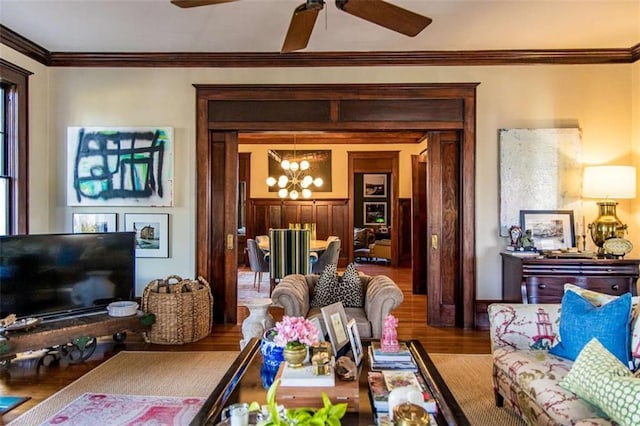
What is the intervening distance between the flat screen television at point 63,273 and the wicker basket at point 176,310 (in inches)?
Answer: 10.4

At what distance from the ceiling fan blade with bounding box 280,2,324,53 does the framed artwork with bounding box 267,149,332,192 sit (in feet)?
21.6

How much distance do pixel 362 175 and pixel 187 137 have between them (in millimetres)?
6245

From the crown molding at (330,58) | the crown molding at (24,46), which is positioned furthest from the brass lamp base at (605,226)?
the crown molding at (24,46)

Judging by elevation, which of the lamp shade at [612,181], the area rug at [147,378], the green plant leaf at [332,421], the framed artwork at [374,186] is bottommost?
the area rug at [147,378]

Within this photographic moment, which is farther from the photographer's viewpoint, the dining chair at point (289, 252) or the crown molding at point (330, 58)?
the dining chair at point (289, 252)

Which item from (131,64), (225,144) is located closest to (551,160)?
(225,144)

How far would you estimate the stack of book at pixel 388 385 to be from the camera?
1.78m

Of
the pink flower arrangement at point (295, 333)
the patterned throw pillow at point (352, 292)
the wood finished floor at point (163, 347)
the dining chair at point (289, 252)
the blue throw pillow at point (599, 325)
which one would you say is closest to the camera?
the pink flower arrangement at point (295, 333)

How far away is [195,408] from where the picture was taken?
107 inches

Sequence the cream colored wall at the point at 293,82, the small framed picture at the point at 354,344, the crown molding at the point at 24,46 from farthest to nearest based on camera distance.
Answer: the cream colored wall at the point at 293,82 → the crown molding at the point at 24,46 → the small framed picture at the point at 354,344

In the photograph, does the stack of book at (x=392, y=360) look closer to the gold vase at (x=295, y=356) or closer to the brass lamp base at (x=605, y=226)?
the gold vase at (x=295, y=356)

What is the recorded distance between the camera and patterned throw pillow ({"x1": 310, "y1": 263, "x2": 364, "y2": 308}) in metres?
3.77

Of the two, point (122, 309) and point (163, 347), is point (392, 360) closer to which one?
point (163, 347)

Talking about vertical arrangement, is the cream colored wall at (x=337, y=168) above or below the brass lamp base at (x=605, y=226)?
above
